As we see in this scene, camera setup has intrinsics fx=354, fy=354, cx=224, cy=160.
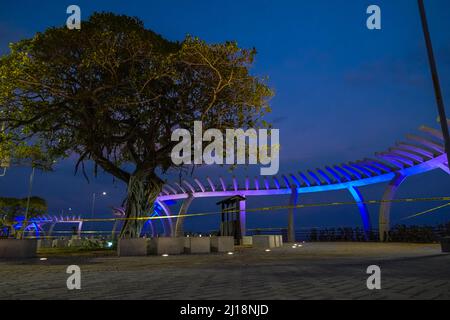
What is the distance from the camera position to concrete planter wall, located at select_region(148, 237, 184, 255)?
55.0 feet

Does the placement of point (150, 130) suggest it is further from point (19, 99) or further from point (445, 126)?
point (445, 126)

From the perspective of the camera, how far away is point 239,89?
1692 centimetres

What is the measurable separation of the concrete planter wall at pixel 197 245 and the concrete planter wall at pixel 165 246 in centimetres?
46

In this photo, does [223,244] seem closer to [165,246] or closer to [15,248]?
[165,246]

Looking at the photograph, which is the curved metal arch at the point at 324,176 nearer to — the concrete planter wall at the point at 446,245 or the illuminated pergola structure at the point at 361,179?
the illuminated pergola structure at the point at 361,179

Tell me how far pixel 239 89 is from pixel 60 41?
8.11m

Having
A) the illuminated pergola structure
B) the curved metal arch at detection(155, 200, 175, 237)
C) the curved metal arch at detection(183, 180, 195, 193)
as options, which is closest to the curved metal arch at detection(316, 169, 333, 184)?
the illuminated pergola structure

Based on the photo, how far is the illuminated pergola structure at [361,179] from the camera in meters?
23.7

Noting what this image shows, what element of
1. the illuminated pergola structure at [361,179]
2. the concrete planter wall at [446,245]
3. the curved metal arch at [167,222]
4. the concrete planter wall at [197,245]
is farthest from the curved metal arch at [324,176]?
the curved metal arch at [167,222]

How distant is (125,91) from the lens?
1642 cm

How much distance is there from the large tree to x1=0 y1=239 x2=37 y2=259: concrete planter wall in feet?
13.9

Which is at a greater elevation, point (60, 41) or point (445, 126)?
point (60, 41)

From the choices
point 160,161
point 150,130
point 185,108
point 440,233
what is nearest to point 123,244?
point 160,161

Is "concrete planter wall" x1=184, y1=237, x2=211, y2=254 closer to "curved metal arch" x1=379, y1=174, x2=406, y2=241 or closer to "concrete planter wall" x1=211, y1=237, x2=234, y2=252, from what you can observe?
"concrete planter wall" x1=211, y1=237, x2=234, y2=252
